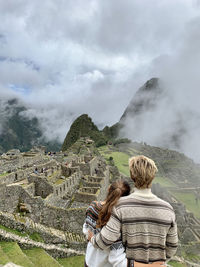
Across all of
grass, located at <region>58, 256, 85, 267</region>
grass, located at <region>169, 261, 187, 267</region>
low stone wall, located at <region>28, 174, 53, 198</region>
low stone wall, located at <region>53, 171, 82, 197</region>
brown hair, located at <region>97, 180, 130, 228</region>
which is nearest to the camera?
brown hair, located at <region>97, 180, 130, 228</region>

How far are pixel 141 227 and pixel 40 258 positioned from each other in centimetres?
924

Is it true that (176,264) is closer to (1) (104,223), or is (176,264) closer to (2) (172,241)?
(2) (172,241)

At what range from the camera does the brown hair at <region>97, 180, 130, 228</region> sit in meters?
3.34

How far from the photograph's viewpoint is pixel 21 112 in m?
124

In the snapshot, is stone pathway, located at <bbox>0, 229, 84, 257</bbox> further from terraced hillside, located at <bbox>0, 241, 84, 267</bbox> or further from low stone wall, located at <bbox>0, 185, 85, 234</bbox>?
low stone wall, located at <bbox>0, 185, 85, 234</bbox>

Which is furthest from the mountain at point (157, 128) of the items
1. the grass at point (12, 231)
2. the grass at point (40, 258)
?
the grass at point (40, 258)

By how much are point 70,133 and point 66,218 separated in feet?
361

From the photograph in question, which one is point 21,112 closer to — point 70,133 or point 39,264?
point 70,133

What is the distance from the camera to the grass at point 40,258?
30.6 feet

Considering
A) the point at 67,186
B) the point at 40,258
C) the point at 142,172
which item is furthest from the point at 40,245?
the point at 142,172

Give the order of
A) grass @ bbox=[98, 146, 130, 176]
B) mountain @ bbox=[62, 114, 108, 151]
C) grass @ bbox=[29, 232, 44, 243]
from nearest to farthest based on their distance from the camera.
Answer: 1. grass @ bbox=[29, 232, 44, 243]
2. grass @ bbox=[98, 146, 130, 176]
3. mountain @ bbox=[62, 114, 108, 151]

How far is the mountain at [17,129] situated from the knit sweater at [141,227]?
4273 inches

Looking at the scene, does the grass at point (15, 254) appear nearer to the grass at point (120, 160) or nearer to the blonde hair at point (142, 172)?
the blonde hair at point (142, 172)

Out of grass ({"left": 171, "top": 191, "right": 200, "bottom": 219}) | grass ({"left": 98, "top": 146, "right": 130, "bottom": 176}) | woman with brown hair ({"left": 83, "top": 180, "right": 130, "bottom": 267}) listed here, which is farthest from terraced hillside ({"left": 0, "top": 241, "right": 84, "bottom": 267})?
grass ({"left": 171, "top": 191, "right": 200, "bottom": 219})
